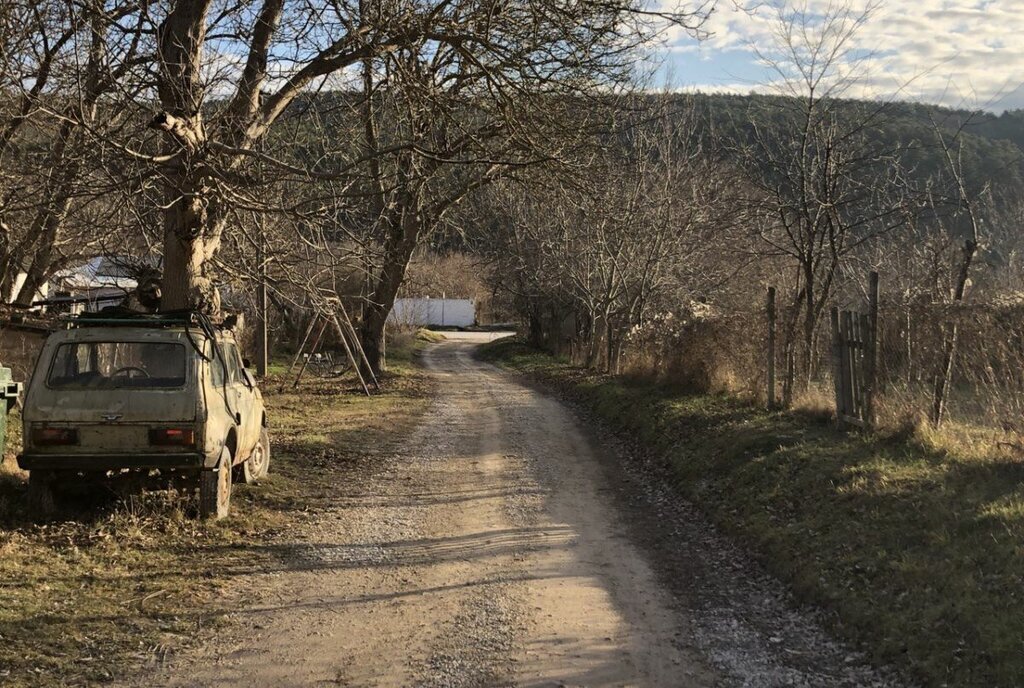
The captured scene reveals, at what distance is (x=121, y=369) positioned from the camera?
7.73 metres

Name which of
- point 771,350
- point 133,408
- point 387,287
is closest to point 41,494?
point 133,408

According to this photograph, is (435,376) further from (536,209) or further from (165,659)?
(165,659)

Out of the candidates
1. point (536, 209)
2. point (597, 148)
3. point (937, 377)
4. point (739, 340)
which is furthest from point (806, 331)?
point (536, 209)

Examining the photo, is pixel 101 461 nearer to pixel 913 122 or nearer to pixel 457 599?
pixel 457 599

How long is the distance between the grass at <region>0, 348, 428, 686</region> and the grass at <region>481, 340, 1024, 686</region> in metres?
4.56

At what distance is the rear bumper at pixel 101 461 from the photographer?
7016 mm

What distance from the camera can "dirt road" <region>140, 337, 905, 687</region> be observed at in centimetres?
483

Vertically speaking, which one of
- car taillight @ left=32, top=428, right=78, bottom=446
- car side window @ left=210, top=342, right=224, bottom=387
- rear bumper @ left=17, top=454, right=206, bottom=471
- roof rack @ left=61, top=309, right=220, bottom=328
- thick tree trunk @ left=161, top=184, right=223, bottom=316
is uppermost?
thick tree trunk @ left=161, top=184, right=223, bottom=316

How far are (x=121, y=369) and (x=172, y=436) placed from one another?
1.10m

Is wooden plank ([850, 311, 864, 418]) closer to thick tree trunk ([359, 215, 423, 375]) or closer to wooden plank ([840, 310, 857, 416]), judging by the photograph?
wooden plank ([840, 310, 857, 416])

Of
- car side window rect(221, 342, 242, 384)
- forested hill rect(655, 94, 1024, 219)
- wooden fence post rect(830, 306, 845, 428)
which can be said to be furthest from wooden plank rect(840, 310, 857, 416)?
car side window rect(221, 342, 242, 384)

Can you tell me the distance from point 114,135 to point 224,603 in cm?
625

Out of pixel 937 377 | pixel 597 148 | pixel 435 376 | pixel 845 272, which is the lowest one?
pixel 435 376

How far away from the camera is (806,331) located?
12.8 metres
